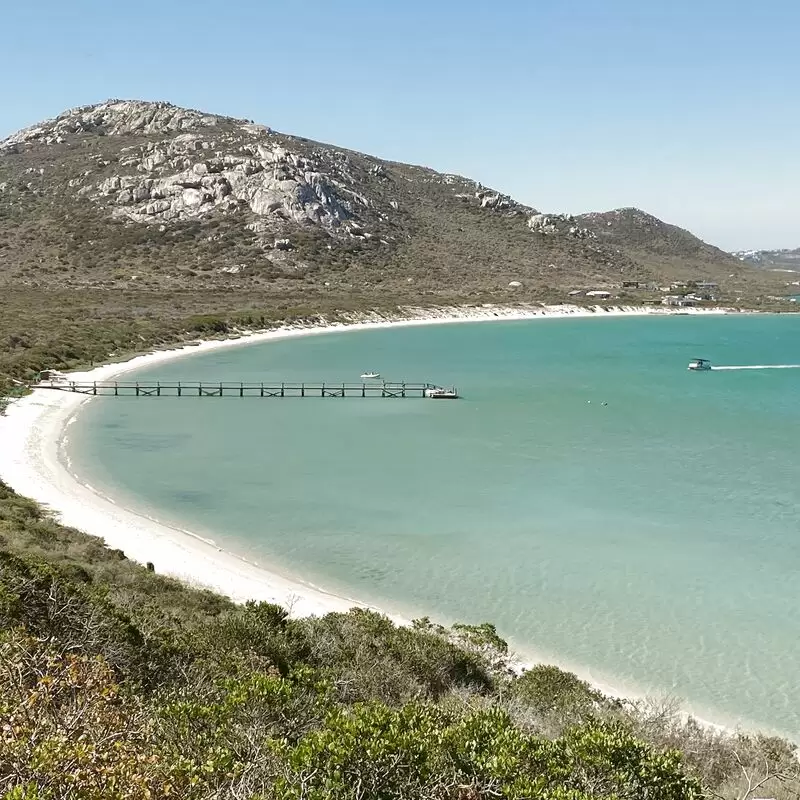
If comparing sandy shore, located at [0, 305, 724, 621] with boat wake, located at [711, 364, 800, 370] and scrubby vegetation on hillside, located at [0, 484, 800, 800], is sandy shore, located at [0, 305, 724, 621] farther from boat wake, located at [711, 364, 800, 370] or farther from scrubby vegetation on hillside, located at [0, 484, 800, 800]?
boat wake, located at [711, 364, 800, 370]

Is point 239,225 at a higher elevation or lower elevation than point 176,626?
higher

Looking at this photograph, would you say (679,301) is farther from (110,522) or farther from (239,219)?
(110,522)

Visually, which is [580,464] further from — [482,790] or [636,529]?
[482,790]

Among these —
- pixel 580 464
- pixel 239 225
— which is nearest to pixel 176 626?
pixel 580 464

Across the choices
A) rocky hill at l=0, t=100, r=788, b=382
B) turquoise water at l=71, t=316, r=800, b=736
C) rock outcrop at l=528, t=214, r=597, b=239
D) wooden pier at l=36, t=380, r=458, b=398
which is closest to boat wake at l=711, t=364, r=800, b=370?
turquoise water at l=71, t=316, r=800, b=736

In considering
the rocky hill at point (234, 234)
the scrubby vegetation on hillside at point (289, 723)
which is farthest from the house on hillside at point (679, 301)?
the scrubby vegetation on hillside at point (289, 723)

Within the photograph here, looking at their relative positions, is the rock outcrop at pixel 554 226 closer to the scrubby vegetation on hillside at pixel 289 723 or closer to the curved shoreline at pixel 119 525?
the curved shoreline at pixel 119 525

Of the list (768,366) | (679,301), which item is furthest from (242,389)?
Result: (679,301)
